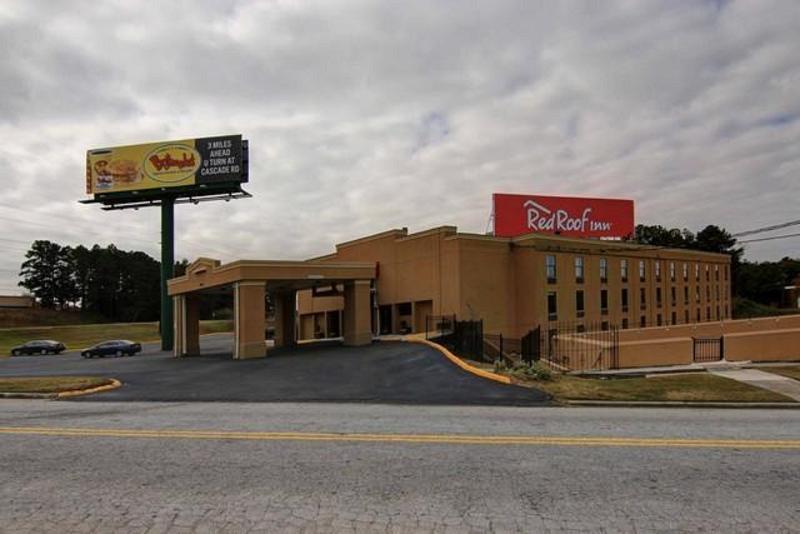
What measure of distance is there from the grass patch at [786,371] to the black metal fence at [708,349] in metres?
8.27

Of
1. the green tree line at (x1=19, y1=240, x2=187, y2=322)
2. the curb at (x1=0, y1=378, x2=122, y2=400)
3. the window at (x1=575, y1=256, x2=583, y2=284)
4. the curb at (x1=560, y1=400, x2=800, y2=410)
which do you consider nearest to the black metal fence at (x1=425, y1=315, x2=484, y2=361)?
the curb at (x1=560, y1=400, x2=800, y2=410)

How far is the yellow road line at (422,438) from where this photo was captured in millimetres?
7914

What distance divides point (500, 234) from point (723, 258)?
37019 millimetres

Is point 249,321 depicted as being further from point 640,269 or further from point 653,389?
point 640,269

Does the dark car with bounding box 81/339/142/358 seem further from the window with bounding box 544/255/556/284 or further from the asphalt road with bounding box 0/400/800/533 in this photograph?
the asphalt road with bounding box 0/400/800/533

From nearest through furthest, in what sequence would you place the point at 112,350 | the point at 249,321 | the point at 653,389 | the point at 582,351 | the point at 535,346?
the point at 653,389, the point at 249,321, the point at 582,351, the point at 535,346, the point at 112,350

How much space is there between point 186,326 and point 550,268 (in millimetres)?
27145

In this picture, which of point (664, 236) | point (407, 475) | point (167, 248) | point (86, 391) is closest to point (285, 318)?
point (167, 248)

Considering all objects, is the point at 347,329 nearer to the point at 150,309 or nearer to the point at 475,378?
the point at 475,378

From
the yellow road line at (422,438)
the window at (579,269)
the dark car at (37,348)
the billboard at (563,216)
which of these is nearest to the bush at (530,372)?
the yellow road line at (422,438)

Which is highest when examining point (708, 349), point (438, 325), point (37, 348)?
point (438, 325)

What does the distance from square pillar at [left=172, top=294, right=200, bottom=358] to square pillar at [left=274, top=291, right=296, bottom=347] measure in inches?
233

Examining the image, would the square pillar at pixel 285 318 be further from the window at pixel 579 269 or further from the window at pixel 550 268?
the window at pixel 579 269

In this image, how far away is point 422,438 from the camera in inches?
337
